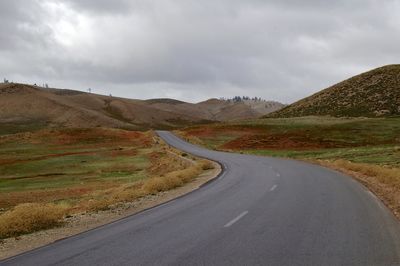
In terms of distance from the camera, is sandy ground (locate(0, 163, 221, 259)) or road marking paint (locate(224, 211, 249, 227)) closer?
sandy ground (locate(0, 163, 221, 259))

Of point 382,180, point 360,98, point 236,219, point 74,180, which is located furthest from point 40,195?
point 360,98

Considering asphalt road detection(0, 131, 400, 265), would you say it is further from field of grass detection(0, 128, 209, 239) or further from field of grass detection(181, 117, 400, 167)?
field of grass detection(181, 117, 400, 167)

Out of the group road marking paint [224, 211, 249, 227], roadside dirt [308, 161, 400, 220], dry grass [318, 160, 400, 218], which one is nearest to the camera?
road marking paint [224, 211, 249, 227]

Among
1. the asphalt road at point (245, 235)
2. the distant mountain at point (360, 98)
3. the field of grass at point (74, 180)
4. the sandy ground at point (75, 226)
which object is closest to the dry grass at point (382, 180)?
the asphalt road at point (245, 235)

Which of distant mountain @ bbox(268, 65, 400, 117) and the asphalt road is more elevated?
distant mountain @ bbox(268, 65, 400, 117)

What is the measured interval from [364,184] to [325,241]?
1390cm

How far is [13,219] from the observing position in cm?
1383

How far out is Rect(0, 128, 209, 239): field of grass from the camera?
1473 centimetres

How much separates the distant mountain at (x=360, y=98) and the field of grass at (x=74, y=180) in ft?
193

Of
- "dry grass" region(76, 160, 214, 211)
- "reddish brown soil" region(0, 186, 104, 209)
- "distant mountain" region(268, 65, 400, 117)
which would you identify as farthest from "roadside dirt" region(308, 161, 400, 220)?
"distant mountain" region(268, 65, 400, 117)

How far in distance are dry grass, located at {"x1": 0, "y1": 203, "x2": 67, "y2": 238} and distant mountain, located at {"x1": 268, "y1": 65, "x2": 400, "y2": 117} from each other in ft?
341

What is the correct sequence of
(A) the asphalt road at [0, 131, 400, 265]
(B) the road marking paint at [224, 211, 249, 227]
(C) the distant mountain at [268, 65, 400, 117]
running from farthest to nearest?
(C) the distant mountain at [268, 65, 400, 117] < (B) the road marking paint at [224, 211, 249, 227] < (A) the asphalt road at [0, 131, 400, 265]

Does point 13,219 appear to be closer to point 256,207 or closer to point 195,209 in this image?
point 195,209

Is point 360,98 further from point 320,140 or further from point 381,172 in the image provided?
point 381,172
